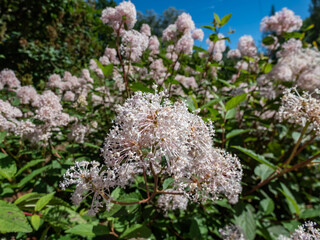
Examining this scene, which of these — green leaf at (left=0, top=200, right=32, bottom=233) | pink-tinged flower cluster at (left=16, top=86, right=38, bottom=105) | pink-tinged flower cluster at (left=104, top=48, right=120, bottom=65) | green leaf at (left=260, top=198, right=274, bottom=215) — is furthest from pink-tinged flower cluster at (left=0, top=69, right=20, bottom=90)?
green leaf at (left=260, top=198, right=274, bottom=215)

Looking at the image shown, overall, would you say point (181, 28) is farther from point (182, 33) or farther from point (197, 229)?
point (197, 229)

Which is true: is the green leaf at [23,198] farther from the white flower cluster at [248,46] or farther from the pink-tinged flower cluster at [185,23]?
the white flower cluster at [248,46]

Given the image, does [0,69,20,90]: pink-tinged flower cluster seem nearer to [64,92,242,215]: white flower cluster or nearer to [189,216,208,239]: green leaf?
[64,92,242,215]: white flower cluster

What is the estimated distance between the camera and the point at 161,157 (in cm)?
108

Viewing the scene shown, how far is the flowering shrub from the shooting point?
106 cm

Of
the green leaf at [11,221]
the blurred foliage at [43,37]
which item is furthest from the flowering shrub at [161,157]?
the blurred foliage at [43,37]

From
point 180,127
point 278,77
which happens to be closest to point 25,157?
point 180,127

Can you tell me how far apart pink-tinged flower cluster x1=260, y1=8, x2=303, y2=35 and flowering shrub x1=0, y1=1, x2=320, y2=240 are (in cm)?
2

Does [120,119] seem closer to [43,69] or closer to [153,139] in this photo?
[153,139]

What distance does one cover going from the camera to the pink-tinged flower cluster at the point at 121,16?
7.24 ft

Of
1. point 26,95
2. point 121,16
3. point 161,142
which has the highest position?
point 121,16

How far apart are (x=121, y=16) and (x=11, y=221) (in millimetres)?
2201

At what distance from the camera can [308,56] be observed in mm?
3744

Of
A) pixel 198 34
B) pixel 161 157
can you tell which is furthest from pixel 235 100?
pixel 198 34
